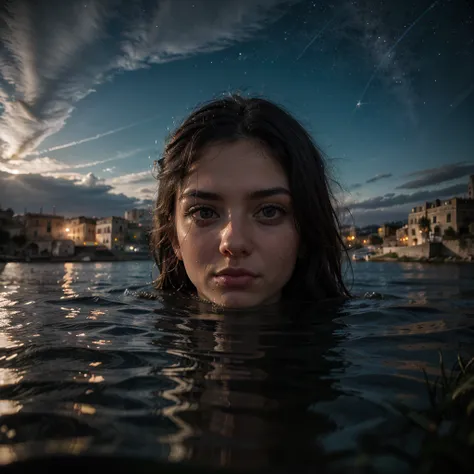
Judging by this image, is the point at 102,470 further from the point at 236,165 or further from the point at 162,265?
the point at 162,265

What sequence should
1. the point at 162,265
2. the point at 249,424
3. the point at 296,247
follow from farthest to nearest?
the point at 162,265
the point at 296,247
the point at 249,424

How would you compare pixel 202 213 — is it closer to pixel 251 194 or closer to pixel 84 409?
pixel 251 194

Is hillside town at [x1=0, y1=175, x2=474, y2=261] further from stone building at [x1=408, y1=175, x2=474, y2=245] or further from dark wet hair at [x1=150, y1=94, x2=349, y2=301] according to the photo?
dark wet hair at [x1=150, y1=94, x2=349, y2=301]

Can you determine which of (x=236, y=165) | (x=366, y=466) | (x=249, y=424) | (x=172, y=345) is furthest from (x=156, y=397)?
(x=236, y=165)

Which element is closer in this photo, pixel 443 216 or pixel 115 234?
pixel 443 216

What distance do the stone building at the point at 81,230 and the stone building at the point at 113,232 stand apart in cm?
285

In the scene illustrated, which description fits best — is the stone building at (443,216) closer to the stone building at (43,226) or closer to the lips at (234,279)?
the lips at (234,279)

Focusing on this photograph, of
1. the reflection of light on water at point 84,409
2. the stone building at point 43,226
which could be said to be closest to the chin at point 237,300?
the reflection of light on water at point 84,409

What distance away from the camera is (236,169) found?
11.2ft

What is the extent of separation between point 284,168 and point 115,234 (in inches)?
3408

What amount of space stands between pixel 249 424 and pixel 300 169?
303 centimetres

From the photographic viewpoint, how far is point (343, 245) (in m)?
4.42

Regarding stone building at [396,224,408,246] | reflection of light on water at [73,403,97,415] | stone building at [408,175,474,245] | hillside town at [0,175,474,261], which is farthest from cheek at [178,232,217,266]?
stone building at [396,224,408,246]

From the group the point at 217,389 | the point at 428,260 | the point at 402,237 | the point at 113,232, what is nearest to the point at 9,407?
the point at 217,389
